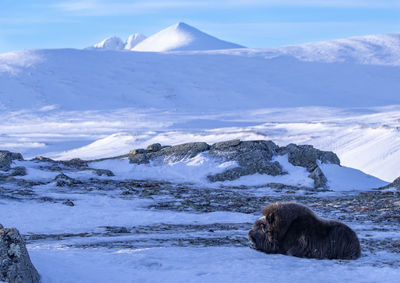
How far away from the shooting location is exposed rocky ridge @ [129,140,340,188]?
22.1 m

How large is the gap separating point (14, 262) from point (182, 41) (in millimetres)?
137066

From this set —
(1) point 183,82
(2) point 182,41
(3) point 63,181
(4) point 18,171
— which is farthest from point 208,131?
(2) point 182,41

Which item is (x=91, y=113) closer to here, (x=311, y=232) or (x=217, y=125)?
(x=217, y=125)

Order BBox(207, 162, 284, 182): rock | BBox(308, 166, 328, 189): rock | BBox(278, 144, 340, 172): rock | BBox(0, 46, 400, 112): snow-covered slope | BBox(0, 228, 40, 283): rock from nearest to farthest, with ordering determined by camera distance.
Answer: BBox(0, 228, 40, 283): rock → BBox(308, 166, 328, 189): rock → BBox(207, 162, 284, 182): rock → BBox(278, 144, 340, 172): rock → BBox(0, 46, 400, 112): snow-covered slope

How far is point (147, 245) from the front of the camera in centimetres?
853

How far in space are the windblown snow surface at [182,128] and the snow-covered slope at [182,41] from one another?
33.6m

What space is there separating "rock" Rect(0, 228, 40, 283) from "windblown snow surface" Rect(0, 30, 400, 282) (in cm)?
37

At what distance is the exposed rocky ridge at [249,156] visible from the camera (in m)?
22.1

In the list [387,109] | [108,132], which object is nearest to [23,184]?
[108,132]

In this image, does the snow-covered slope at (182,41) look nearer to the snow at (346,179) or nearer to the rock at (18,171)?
the snow at (346,179)

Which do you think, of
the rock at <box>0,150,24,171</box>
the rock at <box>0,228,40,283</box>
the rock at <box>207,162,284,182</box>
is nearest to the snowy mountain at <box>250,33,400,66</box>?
the rock at <box>207,162,284,182</box>

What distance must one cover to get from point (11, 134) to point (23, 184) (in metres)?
44.7

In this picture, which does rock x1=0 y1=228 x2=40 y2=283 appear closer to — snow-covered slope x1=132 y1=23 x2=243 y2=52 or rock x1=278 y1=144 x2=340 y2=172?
rock x1=278 y1=144 x2=340 y2=172

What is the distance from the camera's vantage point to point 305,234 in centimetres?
723
